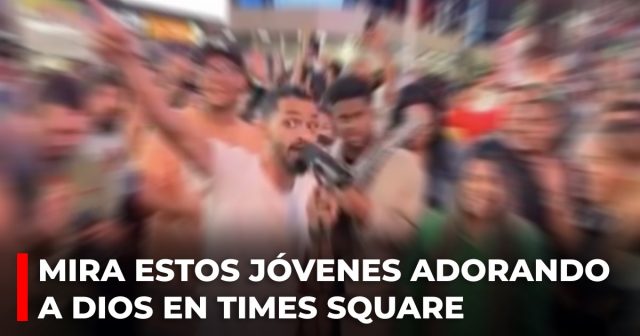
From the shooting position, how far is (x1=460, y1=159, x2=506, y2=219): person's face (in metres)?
1.49

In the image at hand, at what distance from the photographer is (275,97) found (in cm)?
147

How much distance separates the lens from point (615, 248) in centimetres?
149

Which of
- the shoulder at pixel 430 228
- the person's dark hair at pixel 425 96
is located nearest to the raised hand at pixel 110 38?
the person's dark hair at pixel 425 96

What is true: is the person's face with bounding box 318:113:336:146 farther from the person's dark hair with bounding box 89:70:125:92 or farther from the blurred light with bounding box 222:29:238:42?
the person's dark hair with bounding box 89:70:125:92

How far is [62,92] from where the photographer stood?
142cm

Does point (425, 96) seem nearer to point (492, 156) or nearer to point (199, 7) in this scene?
point (492, 156)

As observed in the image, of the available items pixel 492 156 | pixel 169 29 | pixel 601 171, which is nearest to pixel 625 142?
pixel 601 171

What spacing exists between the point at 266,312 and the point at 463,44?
60 centimetres

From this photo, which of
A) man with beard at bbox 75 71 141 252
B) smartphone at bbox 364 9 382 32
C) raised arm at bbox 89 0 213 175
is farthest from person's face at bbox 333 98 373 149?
man with beard at bbox 75 71 141 252

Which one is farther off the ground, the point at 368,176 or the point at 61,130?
the point at 61,130

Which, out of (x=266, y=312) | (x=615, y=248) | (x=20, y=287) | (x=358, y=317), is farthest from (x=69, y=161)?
(x=615, y=248)

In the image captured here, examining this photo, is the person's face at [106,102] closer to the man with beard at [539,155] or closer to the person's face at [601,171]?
the man with beard at [539,155]

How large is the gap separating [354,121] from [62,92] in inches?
20.2

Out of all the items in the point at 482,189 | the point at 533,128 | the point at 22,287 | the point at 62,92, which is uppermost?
the point at 62,92
